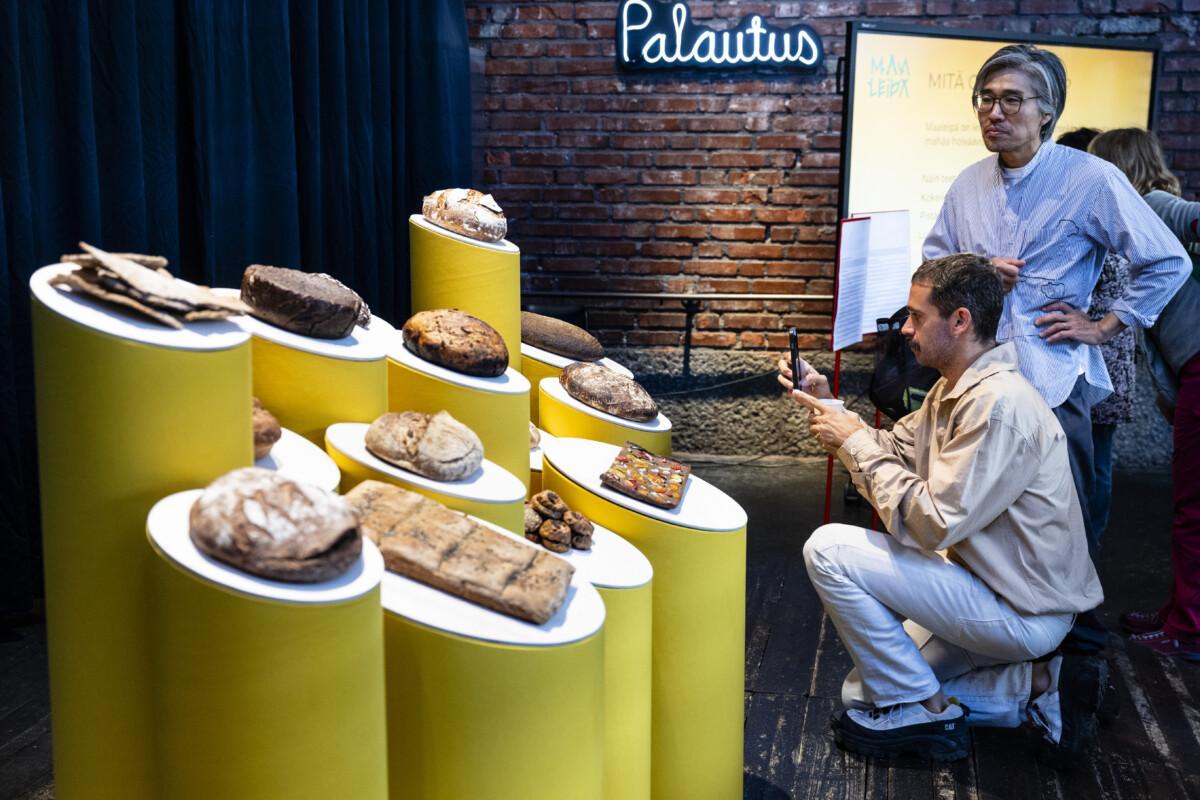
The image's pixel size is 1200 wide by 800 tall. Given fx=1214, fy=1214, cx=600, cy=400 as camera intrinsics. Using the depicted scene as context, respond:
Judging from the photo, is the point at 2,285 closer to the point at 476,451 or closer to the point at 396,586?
the point at 476,451

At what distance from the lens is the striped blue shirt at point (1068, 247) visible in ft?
9.12

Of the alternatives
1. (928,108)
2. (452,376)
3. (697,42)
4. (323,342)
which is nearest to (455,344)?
(452,376)

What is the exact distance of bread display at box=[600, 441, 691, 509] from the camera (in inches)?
85.2

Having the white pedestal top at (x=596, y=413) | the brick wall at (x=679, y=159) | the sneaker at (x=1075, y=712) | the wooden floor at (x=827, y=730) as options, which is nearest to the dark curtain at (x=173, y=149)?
the wooden floor at (x=827, y=730)

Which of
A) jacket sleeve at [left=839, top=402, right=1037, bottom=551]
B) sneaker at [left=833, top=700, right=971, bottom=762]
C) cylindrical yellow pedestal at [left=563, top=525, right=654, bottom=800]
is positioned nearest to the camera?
cylindrical yellow pedestal at [left=563, top=525, right=654, bottom=800]

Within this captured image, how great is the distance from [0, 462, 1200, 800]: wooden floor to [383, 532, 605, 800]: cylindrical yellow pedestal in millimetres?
999

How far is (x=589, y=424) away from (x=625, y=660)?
28.1 inches

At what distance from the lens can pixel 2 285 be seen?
2920 mm

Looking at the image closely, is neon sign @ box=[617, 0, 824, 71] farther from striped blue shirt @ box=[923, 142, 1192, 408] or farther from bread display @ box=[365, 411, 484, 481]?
bread display @ box=[365, 411, 484, 481]

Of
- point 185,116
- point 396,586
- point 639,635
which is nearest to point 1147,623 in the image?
point 639,635

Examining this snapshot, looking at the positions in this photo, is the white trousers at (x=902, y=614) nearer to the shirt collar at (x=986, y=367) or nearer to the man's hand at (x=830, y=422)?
the man's hand at (x=830, y=422)

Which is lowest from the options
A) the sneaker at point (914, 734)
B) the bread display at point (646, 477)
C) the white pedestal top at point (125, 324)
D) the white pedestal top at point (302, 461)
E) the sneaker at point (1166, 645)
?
the sneaker at point (1166, 645)

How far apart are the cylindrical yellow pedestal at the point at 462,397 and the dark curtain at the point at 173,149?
134 centimetres

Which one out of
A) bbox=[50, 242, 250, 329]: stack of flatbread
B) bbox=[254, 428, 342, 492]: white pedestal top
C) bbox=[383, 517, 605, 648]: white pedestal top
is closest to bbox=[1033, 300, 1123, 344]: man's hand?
bbox=[383, 517, 605, 648]: white pedestal top
